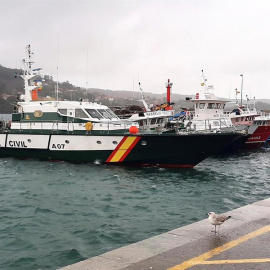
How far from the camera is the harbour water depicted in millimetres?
9320

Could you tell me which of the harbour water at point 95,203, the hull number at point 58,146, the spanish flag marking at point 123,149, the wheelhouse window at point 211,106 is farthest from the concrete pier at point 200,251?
the wheelhouse window at point 211,106

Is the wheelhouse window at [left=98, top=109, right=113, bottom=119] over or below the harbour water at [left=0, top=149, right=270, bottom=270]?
over

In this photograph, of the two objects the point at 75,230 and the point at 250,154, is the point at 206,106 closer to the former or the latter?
the point at 250,154

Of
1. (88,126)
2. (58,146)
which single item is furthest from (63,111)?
(88,126)

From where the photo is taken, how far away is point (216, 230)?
7465 millimetres

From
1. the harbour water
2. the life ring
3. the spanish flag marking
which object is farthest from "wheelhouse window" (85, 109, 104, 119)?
the harbour water

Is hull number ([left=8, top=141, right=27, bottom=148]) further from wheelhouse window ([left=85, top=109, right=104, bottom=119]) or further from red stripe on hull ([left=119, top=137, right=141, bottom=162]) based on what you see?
red stripe on hull ([left=119, top=137, right=141, bottom=162])

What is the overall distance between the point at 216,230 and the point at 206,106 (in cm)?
2709

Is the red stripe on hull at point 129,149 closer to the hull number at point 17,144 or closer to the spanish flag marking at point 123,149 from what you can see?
the spanish flag marking at point 123,149

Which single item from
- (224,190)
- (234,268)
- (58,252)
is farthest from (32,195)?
(234,268)

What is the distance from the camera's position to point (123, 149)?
70.3 ft

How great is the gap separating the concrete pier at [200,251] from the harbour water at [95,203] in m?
2.42

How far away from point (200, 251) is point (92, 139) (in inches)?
636

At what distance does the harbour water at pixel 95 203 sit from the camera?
932cm
